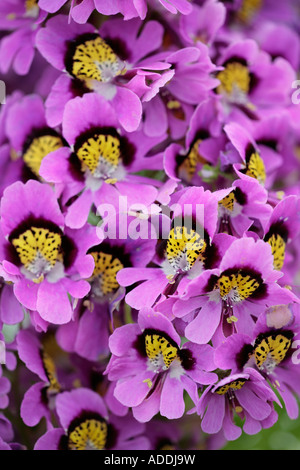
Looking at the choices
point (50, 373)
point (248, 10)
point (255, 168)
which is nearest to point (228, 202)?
point (255, 168)

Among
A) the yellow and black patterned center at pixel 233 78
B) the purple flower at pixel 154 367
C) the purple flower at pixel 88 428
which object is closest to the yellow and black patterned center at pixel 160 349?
the purple flower at pixel 154 367

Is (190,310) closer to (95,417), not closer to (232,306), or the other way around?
(232,306)

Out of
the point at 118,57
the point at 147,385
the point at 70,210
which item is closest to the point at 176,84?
the point at 118,57

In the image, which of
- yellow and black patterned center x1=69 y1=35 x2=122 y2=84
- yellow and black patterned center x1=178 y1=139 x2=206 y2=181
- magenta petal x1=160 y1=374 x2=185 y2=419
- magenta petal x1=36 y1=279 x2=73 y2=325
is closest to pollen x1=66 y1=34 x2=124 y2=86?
yellow and black patterned center x1=69 y1=35 x2=122 y2=84

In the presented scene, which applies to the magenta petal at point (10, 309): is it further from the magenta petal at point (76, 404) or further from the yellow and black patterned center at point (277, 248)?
the yellow and black patterned center at point (277, 248)

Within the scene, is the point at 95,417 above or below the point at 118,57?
below
